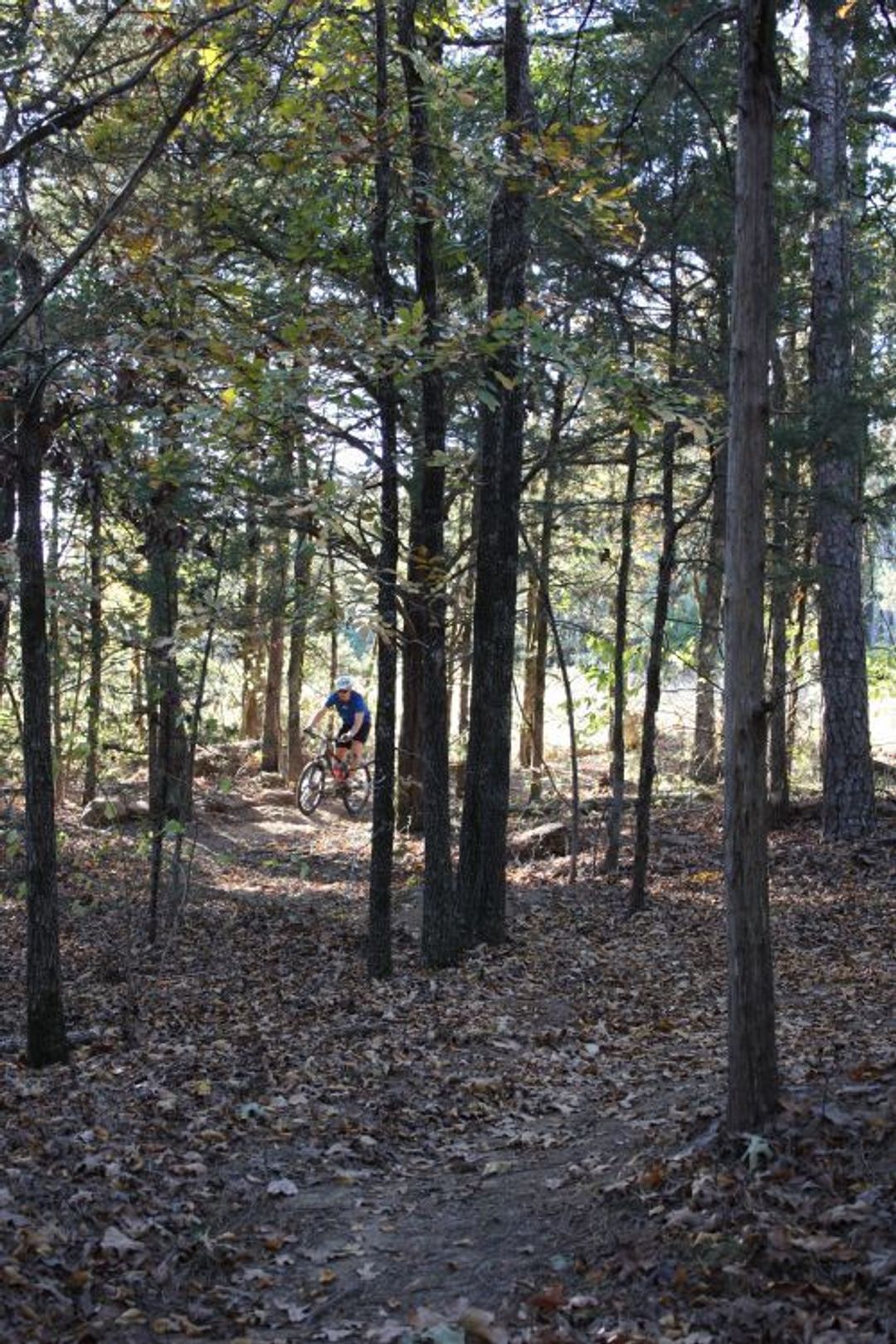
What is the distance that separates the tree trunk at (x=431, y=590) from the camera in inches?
363

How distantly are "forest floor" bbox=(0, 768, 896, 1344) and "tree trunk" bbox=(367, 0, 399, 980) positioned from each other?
0.73 m

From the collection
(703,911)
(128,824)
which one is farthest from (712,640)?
(128,824)

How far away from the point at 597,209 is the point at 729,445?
2.69m

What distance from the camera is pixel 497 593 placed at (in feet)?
36.1

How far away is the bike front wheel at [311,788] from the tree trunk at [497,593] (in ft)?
23.5

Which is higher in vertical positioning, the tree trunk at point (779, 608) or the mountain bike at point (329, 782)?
the tree trunk at point (779, 608)

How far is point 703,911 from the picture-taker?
12.4 metres

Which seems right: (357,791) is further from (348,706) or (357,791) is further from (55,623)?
(55,623)

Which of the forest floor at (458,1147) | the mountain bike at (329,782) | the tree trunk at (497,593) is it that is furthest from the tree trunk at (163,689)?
the mountain bike at (329,782)

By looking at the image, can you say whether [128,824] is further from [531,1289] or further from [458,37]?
[531,1289]

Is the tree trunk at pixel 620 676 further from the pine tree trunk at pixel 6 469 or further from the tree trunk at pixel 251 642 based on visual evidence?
the pine tree trunk at pixel 6 469

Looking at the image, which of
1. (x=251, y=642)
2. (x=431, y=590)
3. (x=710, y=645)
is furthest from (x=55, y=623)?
(x=710, y=645)

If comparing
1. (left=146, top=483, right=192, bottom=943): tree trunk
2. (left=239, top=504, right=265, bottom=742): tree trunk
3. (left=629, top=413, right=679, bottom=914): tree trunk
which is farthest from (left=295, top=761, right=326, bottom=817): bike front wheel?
(left=629, top=413, right=679, bottom=914): tree trunk

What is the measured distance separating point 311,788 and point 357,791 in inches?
29.9
